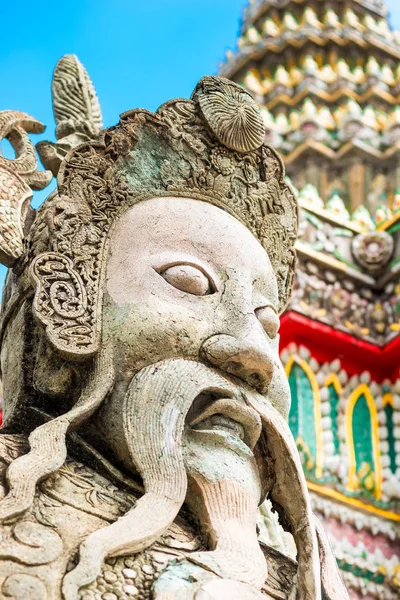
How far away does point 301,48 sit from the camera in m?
11.7

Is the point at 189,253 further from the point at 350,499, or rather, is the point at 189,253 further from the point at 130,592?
the point at 350,499

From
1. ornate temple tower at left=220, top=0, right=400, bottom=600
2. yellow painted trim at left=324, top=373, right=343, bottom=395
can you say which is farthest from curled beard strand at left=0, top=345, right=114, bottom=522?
yellow painted trim at left=324, top=373, right=343, bottom=395

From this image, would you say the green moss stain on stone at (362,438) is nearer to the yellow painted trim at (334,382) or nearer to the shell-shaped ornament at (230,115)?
the yellow painted trim at (334,382)

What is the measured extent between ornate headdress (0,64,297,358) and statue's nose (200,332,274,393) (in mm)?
284

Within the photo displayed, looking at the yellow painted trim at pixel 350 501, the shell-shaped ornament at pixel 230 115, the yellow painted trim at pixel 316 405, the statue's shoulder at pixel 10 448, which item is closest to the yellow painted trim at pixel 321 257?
the yellow painted trim at pixel 316 405

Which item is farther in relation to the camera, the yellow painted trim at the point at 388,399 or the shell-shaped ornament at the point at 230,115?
the yellow painted trim at the point at 388,399

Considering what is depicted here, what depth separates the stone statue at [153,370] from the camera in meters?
2.33

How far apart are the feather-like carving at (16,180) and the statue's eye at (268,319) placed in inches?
26.7

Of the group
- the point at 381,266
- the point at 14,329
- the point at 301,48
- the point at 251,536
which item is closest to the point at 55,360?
the point at 14,329

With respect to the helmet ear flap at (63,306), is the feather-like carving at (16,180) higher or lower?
higher

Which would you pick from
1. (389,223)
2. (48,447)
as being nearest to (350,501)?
(389,223)

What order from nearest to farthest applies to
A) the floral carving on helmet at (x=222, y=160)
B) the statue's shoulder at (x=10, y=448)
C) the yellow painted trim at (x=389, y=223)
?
the statue's shoulder at (x=10, y=448)
the floral carving on helmet at (x=222, y=160)
the yellow painted trim at (x=389, y=223)

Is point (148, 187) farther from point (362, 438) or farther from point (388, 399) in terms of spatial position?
point (388, 399)

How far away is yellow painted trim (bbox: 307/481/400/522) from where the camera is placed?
6.55 metres
